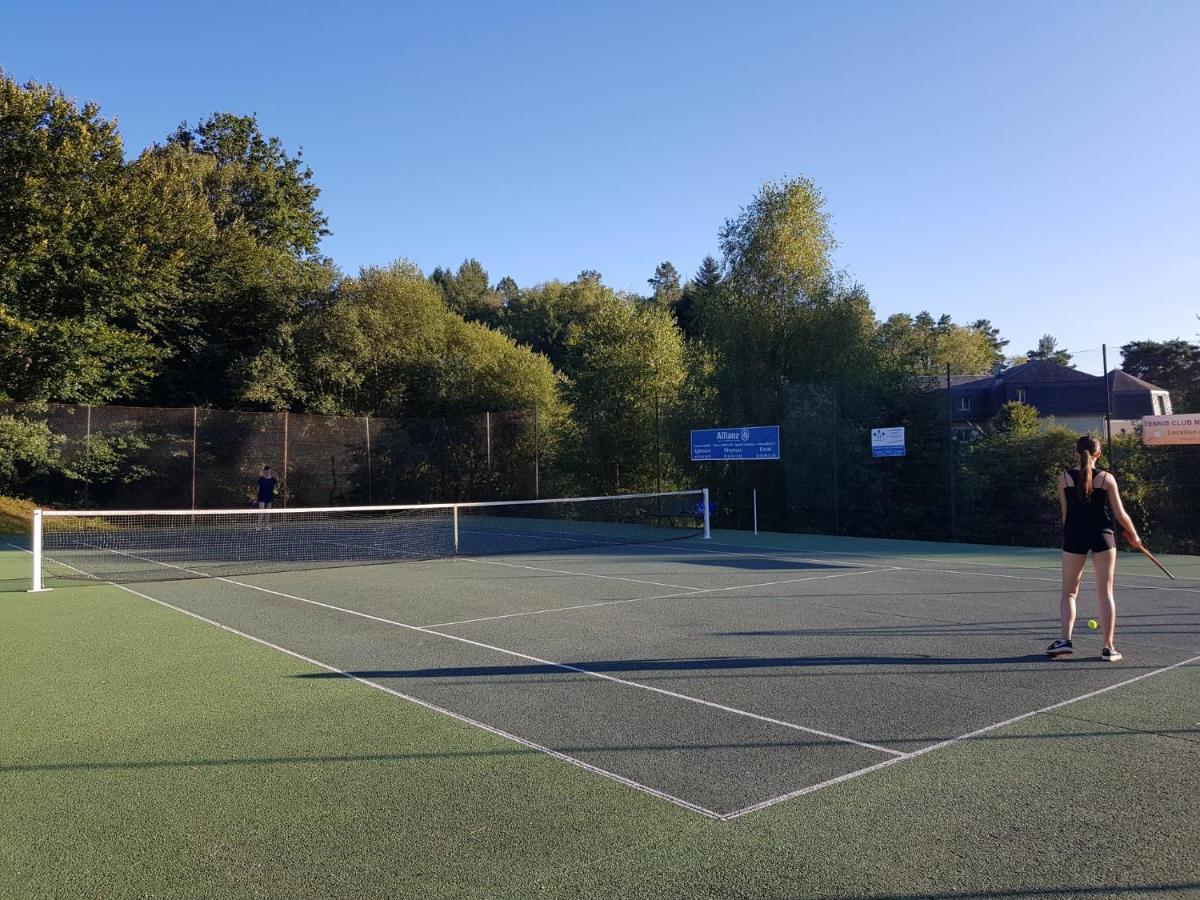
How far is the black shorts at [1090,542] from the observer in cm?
716

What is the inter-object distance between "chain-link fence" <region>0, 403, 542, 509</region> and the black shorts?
21465 mm

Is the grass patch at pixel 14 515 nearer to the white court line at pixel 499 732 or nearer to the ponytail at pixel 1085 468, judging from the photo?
the white court line at pixel 499 732

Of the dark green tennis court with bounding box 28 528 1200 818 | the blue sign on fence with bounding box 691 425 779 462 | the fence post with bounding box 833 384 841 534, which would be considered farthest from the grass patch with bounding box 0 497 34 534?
the fence post with bounding box 833 384 841 534

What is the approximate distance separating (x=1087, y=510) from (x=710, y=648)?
10.8 ft

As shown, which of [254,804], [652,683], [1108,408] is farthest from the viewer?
[1108,408]

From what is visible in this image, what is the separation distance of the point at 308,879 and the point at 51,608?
9051 mm

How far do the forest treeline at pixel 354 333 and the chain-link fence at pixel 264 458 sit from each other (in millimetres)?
1470

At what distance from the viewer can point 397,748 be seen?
206 inches

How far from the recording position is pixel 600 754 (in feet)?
16.7

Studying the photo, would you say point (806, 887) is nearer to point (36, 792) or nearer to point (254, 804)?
point (254, 804)

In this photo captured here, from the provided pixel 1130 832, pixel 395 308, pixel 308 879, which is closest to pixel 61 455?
pixel 395 308

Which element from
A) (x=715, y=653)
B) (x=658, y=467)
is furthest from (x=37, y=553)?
(x=658, y=467)

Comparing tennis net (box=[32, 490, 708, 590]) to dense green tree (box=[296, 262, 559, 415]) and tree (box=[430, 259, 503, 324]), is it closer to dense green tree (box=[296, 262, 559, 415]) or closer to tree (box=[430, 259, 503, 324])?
dense green tree (box=[296, 262, 559, 415])

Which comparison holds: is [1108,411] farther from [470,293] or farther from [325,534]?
[470,293]
